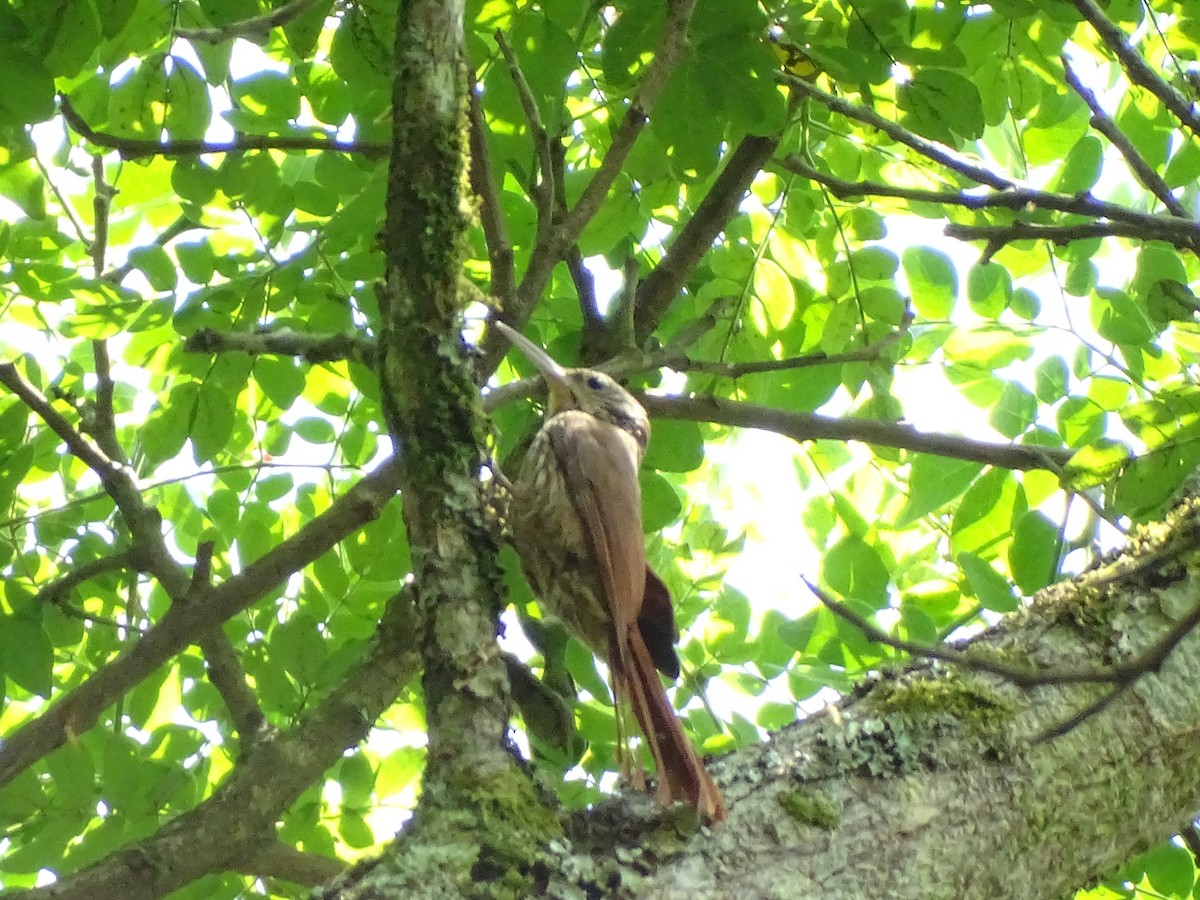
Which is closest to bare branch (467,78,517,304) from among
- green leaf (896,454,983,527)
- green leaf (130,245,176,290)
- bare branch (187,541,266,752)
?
green leaf (130,245,176,290)

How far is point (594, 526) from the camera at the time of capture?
8.58ft

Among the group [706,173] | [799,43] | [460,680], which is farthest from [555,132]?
[460,680]

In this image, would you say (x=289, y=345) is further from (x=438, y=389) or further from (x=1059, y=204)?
(x=1059, y=204)

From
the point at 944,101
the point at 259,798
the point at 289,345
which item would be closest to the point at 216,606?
the point at 259,798

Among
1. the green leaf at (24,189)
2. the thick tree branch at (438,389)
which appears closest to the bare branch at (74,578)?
the green leaf at (24,189)

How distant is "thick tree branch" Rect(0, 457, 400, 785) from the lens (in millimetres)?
2738

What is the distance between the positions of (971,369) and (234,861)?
93.5 inches

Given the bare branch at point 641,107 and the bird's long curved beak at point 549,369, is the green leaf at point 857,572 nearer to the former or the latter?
the bird's long curved beak at point 549,369

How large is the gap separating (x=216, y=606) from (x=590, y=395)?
41.7 inches

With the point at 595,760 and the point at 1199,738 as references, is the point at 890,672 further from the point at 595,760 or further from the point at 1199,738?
the point at 595,760

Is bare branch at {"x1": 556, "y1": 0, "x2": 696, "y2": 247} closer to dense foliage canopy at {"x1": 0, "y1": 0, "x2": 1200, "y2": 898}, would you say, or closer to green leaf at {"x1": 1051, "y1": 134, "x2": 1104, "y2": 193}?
dense foliage canopy at {"x1": 0, "y1": 0, "x2": 1200, "y2": 898}

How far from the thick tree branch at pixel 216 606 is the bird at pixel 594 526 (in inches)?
14.2

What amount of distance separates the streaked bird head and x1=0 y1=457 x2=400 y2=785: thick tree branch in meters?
0.49

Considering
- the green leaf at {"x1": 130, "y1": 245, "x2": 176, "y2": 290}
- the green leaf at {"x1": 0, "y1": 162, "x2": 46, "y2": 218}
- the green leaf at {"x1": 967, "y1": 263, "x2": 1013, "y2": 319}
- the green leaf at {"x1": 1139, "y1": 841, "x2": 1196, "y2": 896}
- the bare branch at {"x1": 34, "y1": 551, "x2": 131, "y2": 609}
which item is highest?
the green leaf at {"x1": 0, "y1": 162, "x2": 46, "y2": 218}
